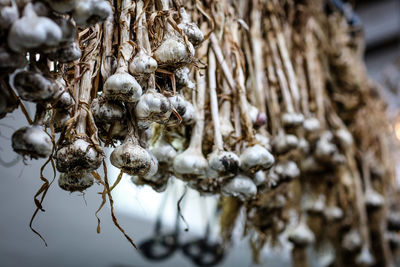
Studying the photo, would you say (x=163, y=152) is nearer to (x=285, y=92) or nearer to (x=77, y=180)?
(x=77, y=180)

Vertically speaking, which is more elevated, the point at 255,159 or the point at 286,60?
the point at 286,60

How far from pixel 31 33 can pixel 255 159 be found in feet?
1.44

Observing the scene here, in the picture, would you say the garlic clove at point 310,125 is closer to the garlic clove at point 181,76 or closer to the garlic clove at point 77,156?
the garlic clove at point 181,76

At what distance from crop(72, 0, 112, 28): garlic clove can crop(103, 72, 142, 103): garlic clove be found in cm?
7

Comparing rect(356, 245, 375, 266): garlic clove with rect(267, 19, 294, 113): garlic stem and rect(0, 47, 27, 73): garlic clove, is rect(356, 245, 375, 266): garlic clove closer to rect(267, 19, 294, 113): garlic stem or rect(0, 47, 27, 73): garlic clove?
rect(267, 19, 294, 113): garlic stem

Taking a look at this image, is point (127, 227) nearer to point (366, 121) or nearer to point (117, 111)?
point (117, 111)

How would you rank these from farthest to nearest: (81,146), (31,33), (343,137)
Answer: (343,137)
(81,146)
(31,33)

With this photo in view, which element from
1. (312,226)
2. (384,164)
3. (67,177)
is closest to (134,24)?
(67,177)

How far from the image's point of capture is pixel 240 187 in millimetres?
730

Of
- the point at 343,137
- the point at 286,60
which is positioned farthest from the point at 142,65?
the point at 343,137

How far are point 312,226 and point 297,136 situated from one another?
507mm

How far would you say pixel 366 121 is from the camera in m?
1.73

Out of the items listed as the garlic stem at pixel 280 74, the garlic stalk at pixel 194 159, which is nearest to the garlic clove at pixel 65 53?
the garlic stalk at pixel 194 159

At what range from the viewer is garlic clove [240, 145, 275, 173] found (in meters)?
0.73
